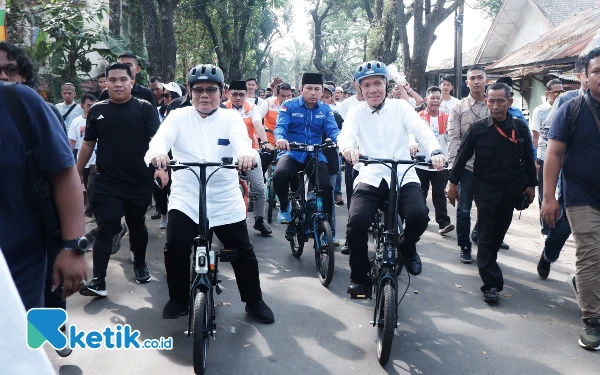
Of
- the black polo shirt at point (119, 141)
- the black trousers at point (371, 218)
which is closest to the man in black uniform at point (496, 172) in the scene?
the black trousers at point (371, 218)

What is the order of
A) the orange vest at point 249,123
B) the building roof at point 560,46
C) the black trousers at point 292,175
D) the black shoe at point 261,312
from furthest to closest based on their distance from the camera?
the building roof at point 560,46
the orange vest at point 249,123
the black trousers at point 292,175
the black shoe at point 261,312

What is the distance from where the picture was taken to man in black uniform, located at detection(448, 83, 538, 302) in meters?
5.48

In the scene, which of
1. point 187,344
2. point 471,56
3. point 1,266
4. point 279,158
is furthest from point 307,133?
point 471,56

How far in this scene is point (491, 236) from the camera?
5.47m

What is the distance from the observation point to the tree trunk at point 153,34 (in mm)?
13695

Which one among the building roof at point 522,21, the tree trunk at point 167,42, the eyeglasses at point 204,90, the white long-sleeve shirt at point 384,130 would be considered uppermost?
the building roof at point 522,21

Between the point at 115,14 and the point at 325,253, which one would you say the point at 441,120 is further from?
the point at 115,14

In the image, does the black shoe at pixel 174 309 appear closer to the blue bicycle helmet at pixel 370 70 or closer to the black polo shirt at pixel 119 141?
the black polo shirt at pixel 119 141

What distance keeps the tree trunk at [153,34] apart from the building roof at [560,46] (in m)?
12.1

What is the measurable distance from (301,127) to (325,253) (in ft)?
6.56

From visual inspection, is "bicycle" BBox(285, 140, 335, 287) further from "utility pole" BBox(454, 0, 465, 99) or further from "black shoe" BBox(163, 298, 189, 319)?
"utility pole" BBox(454, 0, 465, 99)

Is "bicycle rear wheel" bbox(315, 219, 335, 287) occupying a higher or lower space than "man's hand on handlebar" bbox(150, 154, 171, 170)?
lower

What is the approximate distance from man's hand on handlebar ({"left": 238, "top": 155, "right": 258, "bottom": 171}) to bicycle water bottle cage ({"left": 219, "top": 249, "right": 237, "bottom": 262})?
0.75m

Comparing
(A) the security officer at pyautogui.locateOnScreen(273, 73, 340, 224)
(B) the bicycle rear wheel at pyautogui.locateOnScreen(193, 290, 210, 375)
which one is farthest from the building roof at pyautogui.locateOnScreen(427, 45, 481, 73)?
(B) the bicycle rear wheel at pyautogui.locateOnScreen(193, 290, 210, 375)
